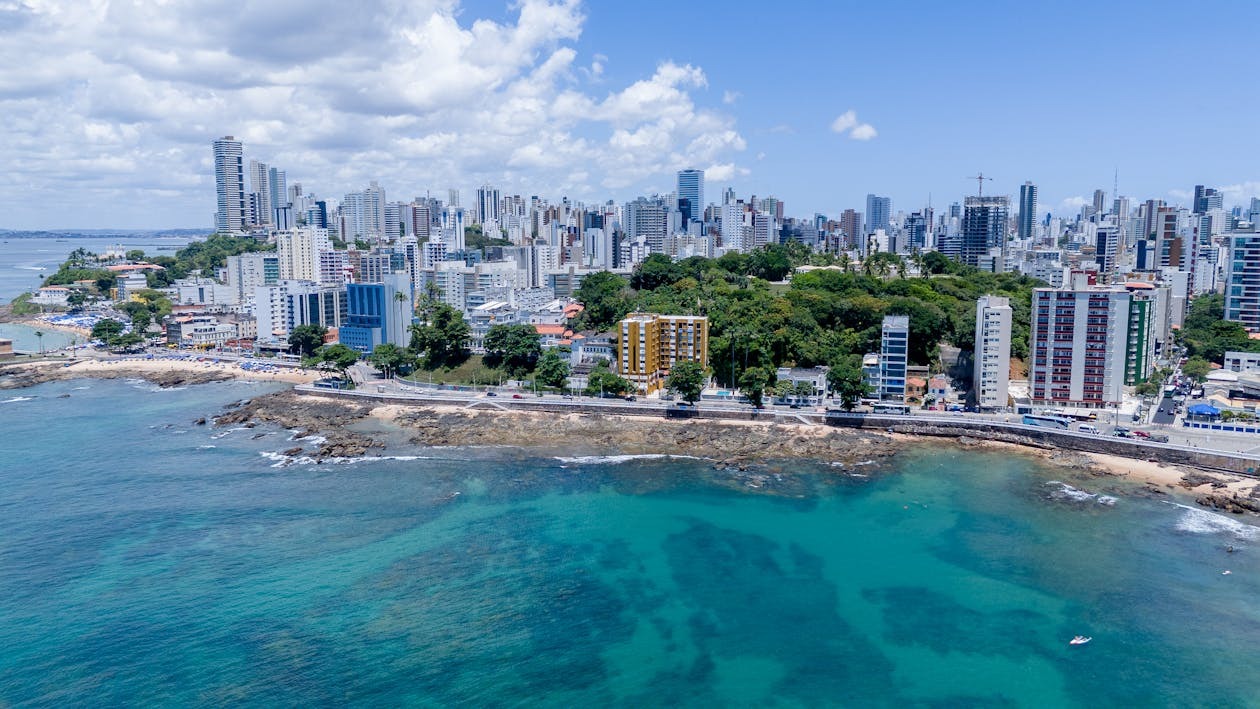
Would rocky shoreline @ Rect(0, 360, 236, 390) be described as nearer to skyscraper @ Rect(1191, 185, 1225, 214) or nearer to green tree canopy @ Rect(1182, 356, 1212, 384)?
green tree canopy @ Rect(1182, 356, 1212, 384)

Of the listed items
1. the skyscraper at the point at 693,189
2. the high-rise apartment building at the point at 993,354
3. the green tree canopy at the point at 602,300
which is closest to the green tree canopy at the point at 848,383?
the high-rise apartment building at the point at 993,354

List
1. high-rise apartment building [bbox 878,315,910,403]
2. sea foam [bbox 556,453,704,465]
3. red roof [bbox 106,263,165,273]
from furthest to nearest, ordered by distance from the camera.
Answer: red roof [bbox 106,263,165,273] → high-rise apartment building [bbox 878,315,910,403] → sea foam [bbox 556,453,704,465]

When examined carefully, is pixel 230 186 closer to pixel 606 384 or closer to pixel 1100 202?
pixel 606 384

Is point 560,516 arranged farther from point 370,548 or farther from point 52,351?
point 52,351

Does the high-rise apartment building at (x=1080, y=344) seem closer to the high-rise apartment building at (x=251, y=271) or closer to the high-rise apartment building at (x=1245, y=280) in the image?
the high-rise apartment building at (x=1245, y=280)

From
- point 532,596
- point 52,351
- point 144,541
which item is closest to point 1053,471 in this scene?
point 532,596

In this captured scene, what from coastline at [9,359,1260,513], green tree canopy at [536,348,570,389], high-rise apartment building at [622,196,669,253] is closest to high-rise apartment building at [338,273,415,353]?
coastline at [9,359,1260,513]

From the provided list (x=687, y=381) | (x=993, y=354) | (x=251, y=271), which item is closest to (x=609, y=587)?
(x=687, y=381)
